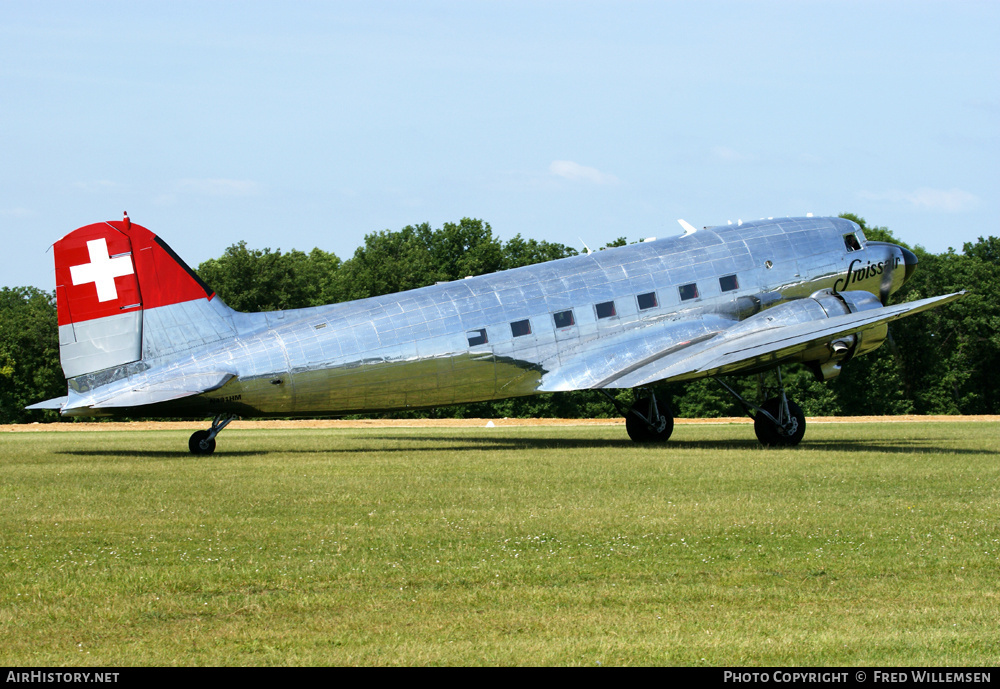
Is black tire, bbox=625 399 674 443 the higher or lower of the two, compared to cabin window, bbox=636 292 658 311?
lower

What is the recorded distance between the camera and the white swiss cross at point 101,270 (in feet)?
74.2

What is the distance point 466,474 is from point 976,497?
8.28 metres

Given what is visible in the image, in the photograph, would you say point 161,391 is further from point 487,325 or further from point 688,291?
point 688,291

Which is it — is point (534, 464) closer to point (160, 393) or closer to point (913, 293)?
point (160, 393)

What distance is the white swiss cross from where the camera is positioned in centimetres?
2261

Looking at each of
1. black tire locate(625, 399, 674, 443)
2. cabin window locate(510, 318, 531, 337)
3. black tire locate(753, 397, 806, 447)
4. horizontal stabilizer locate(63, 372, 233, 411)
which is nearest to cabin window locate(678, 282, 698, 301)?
black tire locate(753, 397, 806, 447)

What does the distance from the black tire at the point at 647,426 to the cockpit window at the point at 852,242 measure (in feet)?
21.0

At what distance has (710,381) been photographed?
7762 centimetres

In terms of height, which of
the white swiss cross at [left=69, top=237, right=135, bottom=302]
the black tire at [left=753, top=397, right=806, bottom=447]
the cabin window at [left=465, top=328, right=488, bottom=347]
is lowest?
the black tire at [left=753, top=397, right=806, bottom=447]

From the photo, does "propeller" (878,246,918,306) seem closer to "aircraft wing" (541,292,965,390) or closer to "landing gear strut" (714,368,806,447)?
"aircraft wing" (541,292,965,390)

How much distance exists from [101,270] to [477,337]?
8.38 metres

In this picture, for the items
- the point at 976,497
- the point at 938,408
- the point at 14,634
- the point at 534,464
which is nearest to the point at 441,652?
the point at 14,634

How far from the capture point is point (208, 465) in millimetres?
20797

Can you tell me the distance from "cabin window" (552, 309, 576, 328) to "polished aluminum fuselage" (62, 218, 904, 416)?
0.17ft
